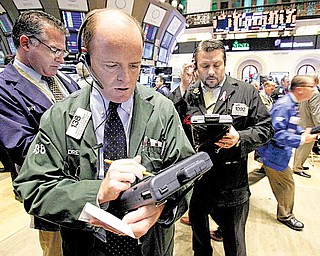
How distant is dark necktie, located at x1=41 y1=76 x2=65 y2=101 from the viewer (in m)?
1.41

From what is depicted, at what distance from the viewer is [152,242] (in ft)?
2.76

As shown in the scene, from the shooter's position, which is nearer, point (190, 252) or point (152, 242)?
point (152, 242)

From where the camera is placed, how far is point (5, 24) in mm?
6105

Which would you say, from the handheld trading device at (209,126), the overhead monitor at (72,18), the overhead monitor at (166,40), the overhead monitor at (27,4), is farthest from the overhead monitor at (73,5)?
the handheld trading device at (209,126)

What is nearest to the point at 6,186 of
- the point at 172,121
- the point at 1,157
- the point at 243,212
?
the point at 1,157

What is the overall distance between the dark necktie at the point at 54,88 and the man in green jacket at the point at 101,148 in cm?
61

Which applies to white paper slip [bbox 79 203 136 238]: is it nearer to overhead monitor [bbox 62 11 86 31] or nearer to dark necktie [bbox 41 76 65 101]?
dark necktie [bbox 41 76 65 101]

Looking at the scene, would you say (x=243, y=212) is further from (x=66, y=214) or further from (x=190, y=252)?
(x=66, y=214)

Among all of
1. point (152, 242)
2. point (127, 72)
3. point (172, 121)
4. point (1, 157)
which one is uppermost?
point (127, 72)

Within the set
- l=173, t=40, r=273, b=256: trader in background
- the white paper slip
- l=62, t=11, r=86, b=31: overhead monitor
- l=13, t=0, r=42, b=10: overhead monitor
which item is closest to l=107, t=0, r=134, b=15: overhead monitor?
l=62, t=11, r=86, b=31: overhead monitor

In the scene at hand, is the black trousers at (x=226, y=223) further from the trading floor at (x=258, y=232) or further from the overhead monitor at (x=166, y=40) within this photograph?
the overhead monitor at (x=166, y=40)

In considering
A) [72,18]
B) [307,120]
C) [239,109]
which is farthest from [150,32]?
[239,109]

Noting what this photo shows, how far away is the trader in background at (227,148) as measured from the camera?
1.66m

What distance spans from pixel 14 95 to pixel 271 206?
337cm
